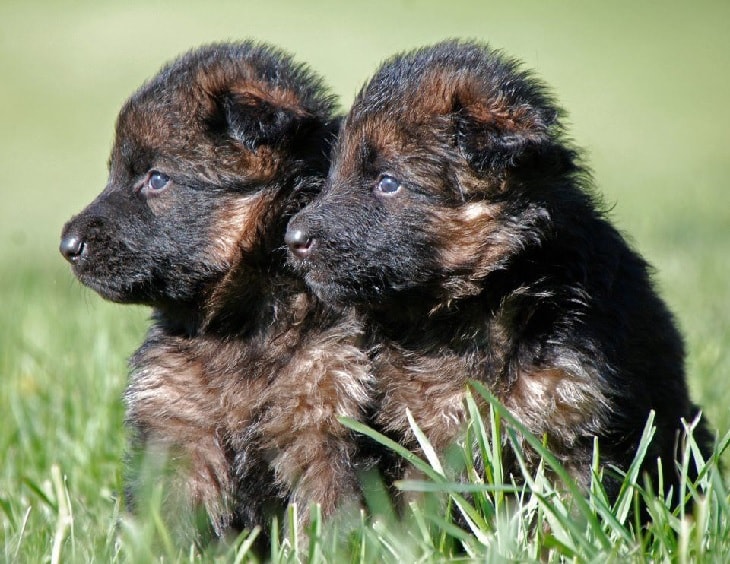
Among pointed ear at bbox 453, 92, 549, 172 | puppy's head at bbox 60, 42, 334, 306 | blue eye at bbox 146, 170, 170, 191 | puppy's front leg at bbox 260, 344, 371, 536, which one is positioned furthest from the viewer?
blue eye at bbox 146, 170, 170, 191

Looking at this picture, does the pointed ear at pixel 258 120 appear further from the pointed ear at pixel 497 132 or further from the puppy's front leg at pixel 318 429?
the puppy's front leg at pixel 318 429

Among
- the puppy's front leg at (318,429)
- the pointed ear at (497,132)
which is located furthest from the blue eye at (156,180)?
the pointed ear at (497,132)

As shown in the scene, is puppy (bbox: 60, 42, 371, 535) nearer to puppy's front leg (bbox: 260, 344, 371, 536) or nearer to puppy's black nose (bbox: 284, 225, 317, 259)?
puppy's front leg (bbox: 260, 344, 371, 536)

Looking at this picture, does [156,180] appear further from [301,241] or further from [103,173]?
[103,173]

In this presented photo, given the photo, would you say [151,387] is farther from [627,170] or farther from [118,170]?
[627,170]

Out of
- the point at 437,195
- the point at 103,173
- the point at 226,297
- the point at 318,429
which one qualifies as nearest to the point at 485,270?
the point at 437,195

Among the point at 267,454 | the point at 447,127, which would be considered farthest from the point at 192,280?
the point at 447,127

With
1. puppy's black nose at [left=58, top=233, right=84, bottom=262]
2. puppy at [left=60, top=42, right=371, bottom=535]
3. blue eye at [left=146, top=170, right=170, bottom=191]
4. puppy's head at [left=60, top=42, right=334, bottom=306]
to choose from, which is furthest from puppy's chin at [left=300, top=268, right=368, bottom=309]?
puppy's black nose at [left=58, top=233, right=84, bottom=262]
